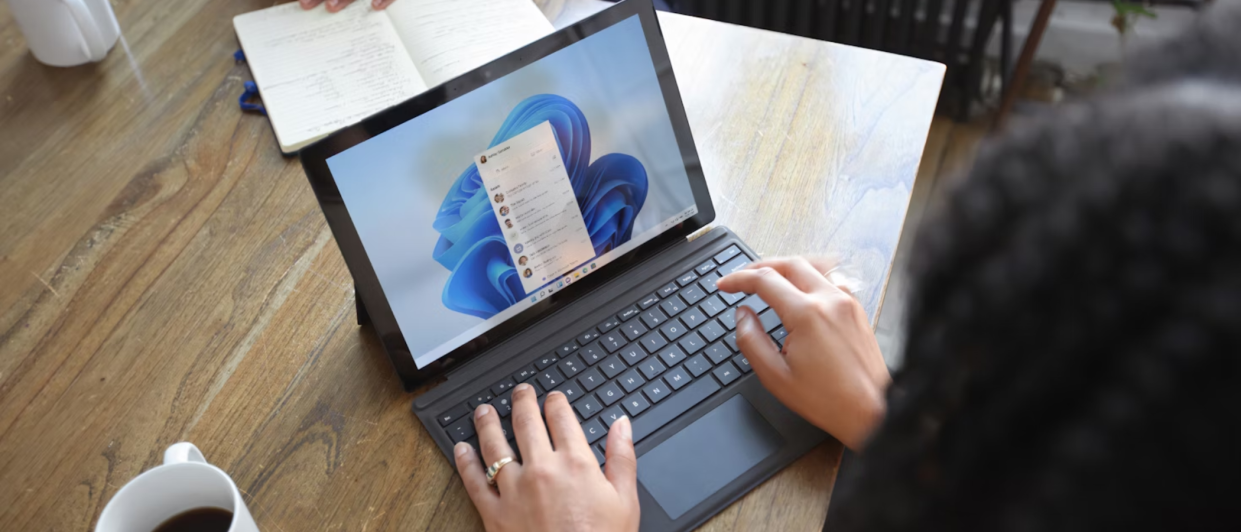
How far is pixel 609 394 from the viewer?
75cm

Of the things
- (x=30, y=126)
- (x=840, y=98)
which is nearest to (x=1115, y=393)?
(x=840, y=98)

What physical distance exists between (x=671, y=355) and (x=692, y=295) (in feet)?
0.24

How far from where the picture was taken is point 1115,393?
22 cm

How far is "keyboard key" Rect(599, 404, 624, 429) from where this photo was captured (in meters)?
0.73

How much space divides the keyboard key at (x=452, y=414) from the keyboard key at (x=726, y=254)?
284 millimetres

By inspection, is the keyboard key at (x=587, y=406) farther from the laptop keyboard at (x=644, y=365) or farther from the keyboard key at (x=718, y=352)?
the keyboard key at (x=718, y=352)

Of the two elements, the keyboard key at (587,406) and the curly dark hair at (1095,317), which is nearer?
the curly dark hair at (1095,317)

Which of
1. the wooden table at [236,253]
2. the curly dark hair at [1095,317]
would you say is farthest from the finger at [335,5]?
the curly dark hair at [1095,317]

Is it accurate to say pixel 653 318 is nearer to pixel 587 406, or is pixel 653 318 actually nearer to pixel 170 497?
pixel 587 406

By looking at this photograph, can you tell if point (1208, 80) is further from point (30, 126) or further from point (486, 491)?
point (30, 126)

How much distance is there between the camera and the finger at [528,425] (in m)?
0.68

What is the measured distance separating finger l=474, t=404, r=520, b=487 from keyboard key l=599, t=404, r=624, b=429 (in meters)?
0.08

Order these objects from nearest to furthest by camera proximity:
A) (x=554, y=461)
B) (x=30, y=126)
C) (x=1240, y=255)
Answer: (x=1240, y=255) < (x=554, y=461) < (x=30, y=126)

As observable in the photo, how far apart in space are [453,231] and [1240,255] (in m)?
0.61
